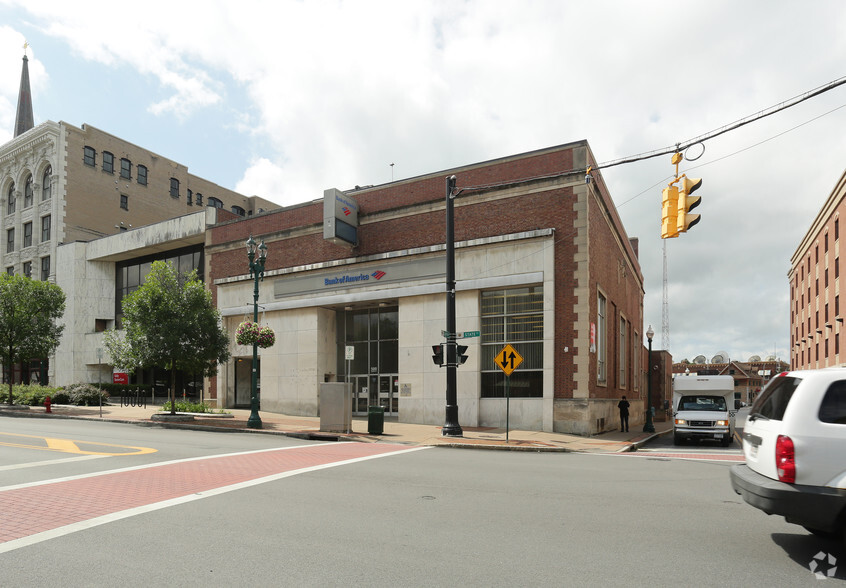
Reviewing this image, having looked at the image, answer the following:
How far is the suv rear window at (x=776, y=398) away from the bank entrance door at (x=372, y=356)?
66.2ft

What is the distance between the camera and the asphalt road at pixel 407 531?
16.8ft

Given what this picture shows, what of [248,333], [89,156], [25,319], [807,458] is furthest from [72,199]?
[807,458]

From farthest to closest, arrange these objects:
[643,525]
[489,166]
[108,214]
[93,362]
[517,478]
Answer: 1. [108,214]
2. [93,362]
3. [489,166]
4. [517,478]
5. [643,525]

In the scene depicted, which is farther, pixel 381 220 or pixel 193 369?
pixel 381 220

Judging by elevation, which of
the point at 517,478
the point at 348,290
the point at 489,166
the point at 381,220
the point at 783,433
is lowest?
the point at 517,478

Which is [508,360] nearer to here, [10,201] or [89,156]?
[89,156]

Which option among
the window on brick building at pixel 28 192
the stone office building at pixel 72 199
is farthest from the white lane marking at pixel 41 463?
the window on brick building at pixel 28 192

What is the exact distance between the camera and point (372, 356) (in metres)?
27.1

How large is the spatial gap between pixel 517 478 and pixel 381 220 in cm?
1671

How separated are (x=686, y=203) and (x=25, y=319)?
108 ft

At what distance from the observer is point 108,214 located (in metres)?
45.6

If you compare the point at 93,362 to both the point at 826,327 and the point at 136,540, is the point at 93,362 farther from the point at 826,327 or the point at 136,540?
the point at 826,327

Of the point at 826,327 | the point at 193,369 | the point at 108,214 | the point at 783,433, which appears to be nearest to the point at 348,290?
the point at 193,369

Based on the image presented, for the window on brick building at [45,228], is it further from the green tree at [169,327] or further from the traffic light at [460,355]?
the traffic light at [460,355]
